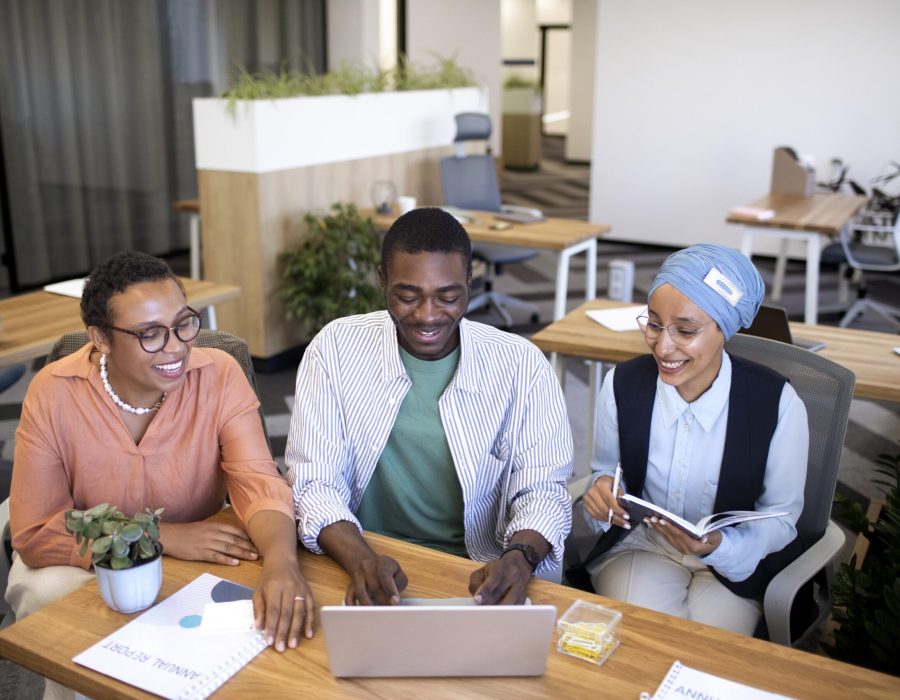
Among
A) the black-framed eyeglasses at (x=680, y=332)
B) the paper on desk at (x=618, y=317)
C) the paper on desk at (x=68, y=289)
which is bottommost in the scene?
the paper on desk at (x=618, y=317)

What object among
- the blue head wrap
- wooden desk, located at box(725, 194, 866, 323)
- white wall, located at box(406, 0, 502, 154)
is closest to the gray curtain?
white wall, located at box(406, 0, 502, 154)

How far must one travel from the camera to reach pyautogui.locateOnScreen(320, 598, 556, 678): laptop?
1.28 meters

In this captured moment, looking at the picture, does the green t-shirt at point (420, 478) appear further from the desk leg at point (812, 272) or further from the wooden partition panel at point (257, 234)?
the desk leg at point (812, 272)

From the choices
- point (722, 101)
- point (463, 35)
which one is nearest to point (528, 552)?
point (722, 101)

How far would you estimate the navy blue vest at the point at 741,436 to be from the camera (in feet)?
6.48

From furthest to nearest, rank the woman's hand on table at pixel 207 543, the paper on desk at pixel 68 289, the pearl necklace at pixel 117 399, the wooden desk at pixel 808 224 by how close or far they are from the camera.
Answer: the wooden desk at pixel 808 224 → the paper on desk at pixel 68 289 → the pearl necklace at pixel 117 399 → the woman's hand on table at pixel 207 543

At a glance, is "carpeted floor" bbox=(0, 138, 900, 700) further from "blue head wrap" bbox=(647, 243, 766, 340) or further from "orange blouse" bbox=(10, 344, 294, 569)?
"blue head wrap" bbox=(647, 243, 766, 340)

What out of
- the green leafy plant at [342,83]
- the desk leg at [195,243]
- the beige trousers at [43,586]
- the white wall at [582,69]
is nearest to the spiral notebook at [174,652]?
the beige trousers at [43,586]

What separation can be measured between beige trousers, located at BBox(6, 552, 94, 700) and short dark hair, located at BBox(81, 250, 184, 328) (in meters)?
0.47

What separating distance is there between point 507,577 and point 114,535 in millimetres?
646

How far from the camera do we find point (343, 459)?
1979 millimetres

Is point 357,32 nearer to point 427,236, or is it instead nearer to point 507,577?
point 427,236

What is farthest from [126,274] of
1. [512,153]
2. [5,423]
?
[512,153]

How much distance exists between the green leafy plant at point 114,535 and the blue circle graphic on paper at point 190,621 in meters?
0.11
